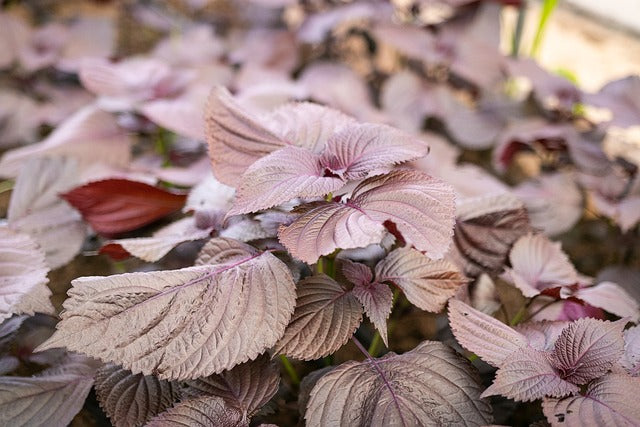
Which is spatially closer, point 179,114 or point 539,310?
point 539,310

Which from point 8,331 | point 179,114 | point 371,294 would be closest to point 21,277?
point 8,331

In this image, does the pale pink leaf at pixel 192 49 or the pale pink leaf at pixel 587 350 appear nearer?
the pale pink leaf at pixel 587 350

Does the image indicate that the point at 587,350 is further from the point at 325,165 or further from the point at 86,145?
the point at 86,145

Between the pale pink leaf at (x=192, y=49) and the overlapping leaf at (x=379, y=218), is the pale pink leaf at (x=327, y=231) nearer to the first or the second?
the overlapping leaf at (x=379, y=218)

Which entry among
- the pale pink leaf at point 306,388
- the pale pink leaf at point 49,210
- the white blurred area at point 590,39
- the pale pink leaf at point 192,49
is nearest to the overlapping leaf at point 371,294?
the pale pink leaf at point 306,388

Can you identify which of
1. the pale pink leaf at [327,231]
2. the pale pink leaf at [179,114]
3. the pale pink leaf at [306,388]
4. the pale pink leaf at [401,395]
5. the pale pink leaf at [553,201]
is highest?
the pale pink leaf at [327,231]

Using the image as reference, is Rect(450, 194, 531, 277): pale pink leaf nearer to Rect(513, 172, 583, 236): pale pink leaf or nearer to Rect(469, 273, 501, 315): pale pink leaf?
Rect(469, 273, 501, 315): pale pink leaf

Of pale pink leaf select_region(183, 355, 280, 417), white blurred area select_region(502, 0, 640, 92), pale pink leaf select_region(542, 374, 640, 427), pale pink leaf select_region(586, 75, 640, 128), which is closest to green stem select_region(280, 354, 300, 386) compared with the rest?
pale pink leaf select_region(183, 355, 280, 417)
